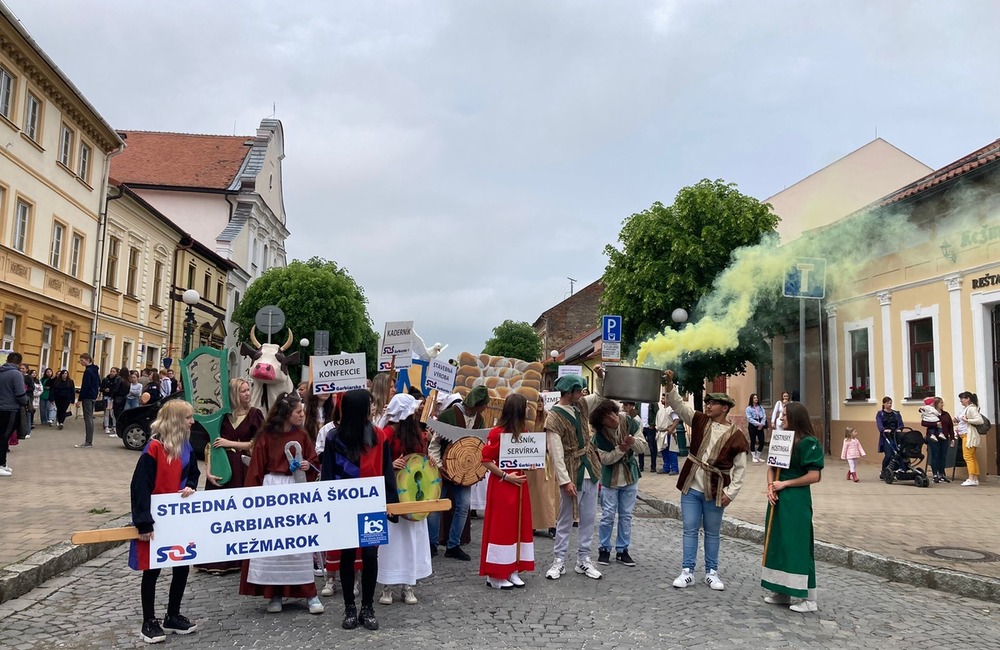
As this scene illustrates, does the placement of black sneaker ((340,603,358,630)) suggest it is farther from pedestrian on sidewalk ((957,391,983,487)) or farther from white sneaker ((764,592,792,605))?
pedestrian on sidewalk ((957,391,983,487))

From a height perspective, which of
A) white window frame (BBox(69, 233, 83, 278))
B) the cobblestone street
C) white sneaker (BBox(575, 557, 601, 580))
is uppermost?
white window frame (BBox(69, 233, 83, 278))

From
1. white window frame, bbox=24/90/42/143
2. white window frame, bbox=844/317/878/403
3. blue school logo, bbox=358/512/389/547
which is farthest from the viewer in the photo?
white window frame, bbox=24/90/42/143

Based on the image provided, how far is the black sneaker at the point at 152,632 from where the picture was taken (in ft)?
16.6

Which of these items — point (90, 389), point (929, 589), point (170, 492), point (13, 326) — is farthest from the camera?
point (13, 326)

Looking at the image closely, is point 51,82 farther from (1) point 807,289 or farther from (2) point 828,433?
(2) point 828,433

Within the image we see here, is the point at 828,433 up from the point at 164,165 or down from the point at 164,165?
down

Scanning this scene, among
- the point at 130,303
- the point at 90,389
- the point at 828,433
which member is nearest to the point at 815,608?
the point at 90,389

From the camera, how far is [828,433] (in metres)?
22.2

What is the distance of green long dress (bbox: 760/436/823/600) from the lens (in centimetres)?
611

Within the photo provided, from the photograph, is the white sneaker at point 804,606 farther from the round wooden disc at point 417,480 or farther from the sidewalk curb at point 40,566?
the sidewalk curb at point 40,566

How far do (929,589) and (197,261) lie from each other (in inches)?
1478

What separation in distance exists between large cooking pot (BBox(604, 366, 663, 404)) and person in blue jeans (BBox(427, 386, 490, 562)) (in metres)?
1.72

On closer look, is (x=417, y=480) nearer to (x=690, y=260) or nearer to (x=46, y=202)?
(x=690, y=260)


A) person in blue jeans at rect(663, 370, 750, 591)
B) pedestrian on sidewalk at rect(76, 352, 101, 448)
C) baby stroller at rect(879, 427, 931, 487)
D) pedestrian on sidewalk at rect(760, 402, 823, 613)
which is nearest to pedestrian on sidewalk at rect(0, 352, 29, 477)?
pedestrian on sidewalk at rect(76, 352, 101, 448)
